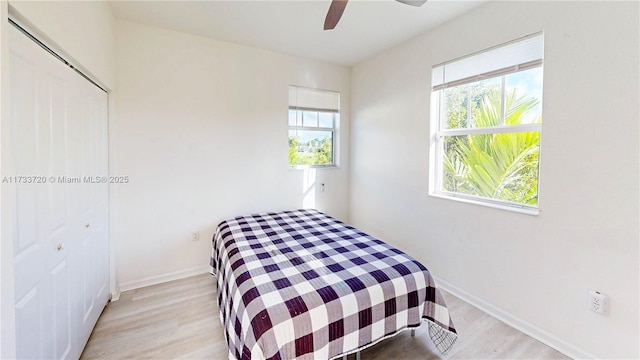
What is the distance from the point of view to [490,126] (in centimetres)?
220

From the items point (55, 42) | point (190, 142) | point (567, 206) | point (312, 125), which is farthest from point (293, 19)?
point (567, 206)

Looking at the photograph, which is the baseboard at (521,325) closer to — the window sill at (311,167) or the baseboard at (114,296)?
the window sill at (311,167)

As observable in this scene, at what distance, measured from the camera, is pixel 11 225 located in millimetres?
970

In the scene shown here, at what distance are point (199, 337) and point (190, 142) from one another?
186 centimetres

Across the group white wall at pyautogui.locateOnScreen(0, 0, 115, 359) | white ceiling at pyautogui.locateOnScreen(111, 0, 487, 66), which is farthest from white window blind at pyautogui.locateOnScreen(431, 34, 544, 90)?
white wall at pyautogui.locateOnScreen(0, 0, 115, 359)

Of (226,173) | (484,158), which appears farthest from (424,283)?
(226,173)

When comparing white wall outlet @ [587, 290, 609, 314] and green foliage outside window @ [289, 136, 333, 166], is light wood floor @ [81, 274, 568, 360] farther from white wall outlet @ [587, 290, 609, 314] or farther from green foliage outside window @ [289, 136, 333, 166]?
green foliage outside window @ [289, 136, 333, 166]

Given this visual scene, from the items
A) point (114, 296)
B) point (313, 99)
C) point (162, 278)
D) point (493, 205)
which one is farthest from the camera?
point (313, 99)

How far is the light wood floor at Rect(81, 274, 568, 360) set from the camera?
171cm

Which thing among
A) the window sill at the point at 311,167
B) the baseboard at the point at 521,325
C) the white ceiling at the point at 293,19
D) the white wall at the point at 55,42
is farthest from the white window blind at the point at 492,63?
the white wall at the point at 55,42

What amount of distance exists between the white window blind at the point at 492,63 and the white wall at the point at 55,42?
9.12ft

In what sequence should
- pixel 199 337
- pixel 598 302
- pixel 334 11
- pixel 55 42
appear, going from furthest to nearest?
pixel 199 337 → pixel 334 11 → pixel 598 302 → pixel 55 42

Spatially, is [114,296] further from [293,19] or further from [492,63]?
A: [492,63]

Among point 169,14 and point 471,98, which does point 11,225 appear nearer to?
point 169,14
